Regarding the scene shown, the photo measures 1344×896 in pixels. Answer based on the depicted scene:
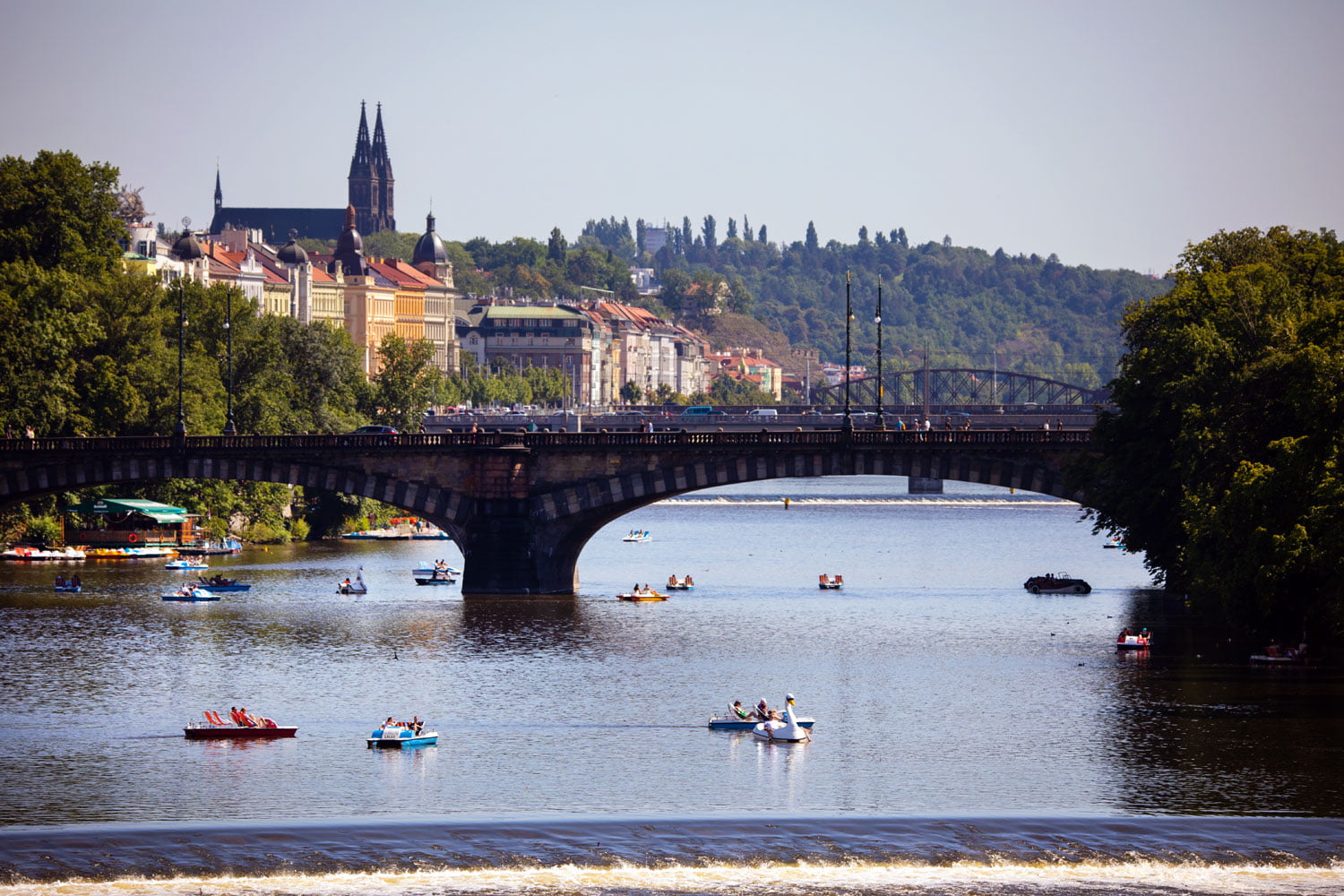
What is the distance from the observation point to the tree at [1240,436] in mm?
69625

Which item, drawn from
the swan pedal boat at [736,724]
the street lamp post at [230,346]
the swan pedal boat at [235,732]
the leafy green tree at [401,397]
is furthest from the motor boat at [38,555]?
the swan pedal boat at [736,724]

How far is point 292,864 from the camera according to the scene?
1916 inches

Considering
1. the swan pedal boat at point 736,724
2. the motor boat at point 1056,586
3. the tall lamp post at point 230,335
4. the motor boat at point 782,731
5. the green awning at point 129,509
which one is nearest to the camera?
the motor boat at point 782,731

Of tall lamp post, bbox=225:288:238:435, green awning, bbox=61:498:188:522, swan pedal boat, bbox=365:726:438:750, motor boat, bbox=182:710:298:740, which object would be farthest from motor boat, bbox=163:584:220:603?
swan pedal boat, bbox=365:726:438:750

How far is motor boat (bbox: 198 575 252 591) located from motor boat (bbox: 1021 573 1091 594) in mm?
38479

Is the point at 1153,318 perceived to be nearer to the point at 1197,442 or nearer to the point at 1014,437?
the point at 1014,437

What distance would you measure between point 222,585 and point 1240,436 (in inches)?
1912

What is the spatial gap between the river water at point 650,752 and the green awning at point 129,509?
21392 mm

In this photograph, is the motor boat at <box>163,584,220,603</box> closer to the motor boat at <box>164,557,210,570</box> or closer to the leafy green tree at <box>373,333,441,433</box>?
the motor boat at <box>164,557,210,570</box>

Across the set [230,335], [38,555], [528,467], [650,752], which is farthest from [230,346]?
[650,752]

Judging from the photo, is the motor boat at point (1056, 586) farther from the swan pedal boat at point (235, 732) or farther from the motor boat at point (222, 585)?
the swan pedal boat at point (235, 732)

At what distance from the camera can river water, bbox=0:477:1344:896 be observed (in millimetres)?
49188

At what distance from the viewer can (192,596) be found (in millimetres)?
99625

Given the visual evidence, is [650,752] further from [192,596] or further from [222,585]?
[222,585]
